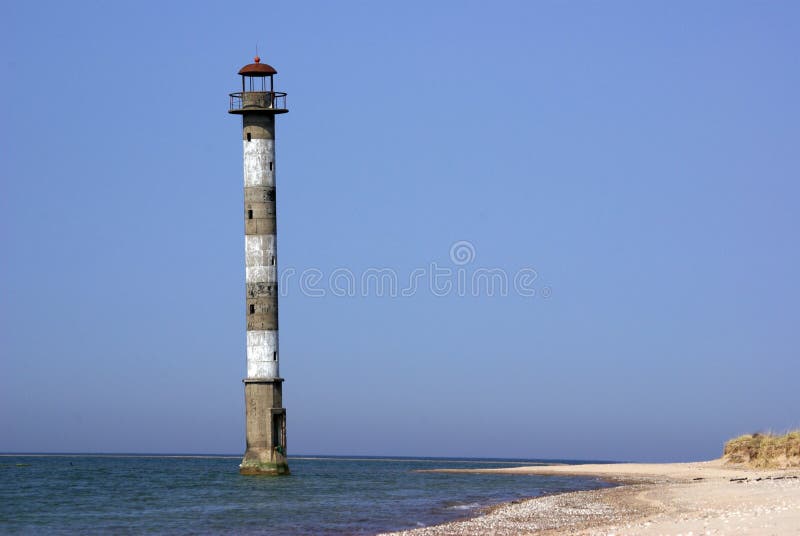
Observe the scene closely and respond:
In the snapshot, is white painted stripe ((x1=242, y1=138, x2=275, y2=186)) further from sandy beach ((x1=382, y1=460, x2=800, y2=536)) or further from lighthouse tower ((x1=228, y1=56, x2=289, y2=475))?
sandy beach ((x1=382, y1=460, x2=800, y2=536))

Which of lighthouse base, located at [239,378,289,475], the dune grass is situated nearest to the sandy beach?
the dune grass

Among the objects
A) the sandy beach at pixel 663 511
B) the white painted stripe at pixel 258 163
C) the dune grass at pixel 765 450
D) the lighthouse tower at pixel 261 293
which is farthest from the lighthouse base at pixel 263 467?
the dune grass at pixel 765 450

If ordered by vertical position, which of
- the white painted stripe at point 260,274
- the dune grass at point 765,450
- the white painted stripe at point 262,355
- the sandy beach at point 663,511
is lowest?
the sandy beach at point 663,511

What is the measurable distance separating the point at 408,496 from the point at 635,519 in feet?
61.7

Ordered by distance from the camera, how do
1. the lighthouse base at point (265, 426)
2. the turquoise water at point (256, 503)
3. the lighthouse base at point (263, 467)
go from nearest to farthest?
1. the turquoise water at point (256, 503)
2. the lighthouse base at point (265, 426)
3. the lighthouse base at point (263, 467)

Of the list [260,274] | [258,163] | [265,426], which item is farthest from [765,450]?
[258,163]

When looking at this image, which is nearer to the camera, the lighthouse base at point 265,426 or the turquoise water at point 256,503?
the turquoise water at point 256,503

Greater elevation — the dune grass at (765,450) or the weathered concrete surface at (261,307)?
the weathered concrete surface at (261,307)

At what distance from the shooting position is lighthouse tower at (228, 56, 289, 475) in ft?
176

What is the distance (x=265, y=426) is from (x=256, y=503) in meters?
10.7

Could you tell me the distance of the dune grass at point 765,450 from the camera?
53.8 m

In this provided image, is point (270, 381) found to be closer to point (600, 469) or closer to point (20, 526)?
point (20, 526)

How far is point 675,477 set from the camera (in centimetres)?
5503

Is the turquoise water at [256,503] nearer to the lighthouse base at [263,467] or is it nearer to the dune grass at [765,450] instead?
the lighthouse base at [263,467]
